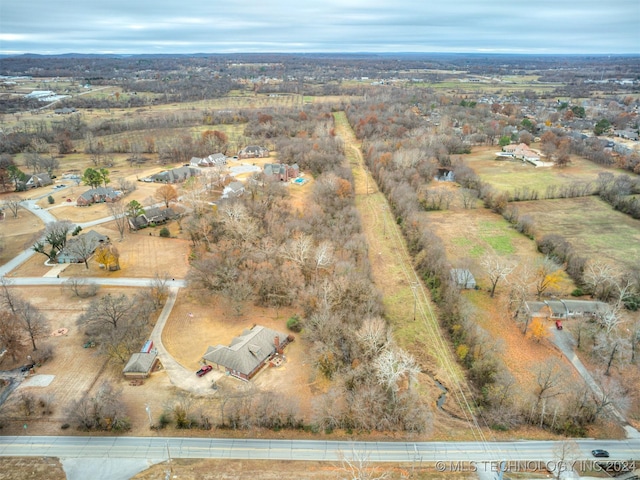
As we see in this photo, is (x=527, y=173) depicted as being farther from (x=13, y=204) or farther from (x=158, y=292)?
(x=13, y=204)

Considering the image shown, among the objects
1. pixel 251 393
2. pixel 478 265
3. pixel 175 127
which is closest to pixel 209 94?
pixel 175 127

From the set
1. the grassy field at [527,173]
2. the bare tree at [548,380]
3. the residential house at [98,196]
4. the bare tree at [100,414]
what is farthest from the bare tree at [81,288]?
the grassy field at [527,173]

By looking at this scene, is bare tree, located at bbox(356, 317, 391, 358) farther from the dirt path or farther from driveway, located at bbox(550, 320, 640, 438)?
driveway, located at bbox(550, 320, 640, 438)

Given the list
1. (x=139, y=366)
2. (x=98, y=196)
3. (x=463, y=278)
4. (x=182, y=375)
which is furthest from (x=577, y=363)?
(x=98, y=196)

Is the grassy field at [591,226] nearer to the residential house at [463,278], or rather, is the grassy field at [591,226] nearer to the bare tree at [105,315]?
the residential house at [463,278]

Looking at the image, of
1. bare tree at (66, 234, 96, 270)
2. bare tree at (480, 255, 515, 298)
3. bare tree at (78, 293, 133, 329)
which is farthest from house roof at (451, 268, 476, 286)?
bare tree at (66, 234, 96, 270)
